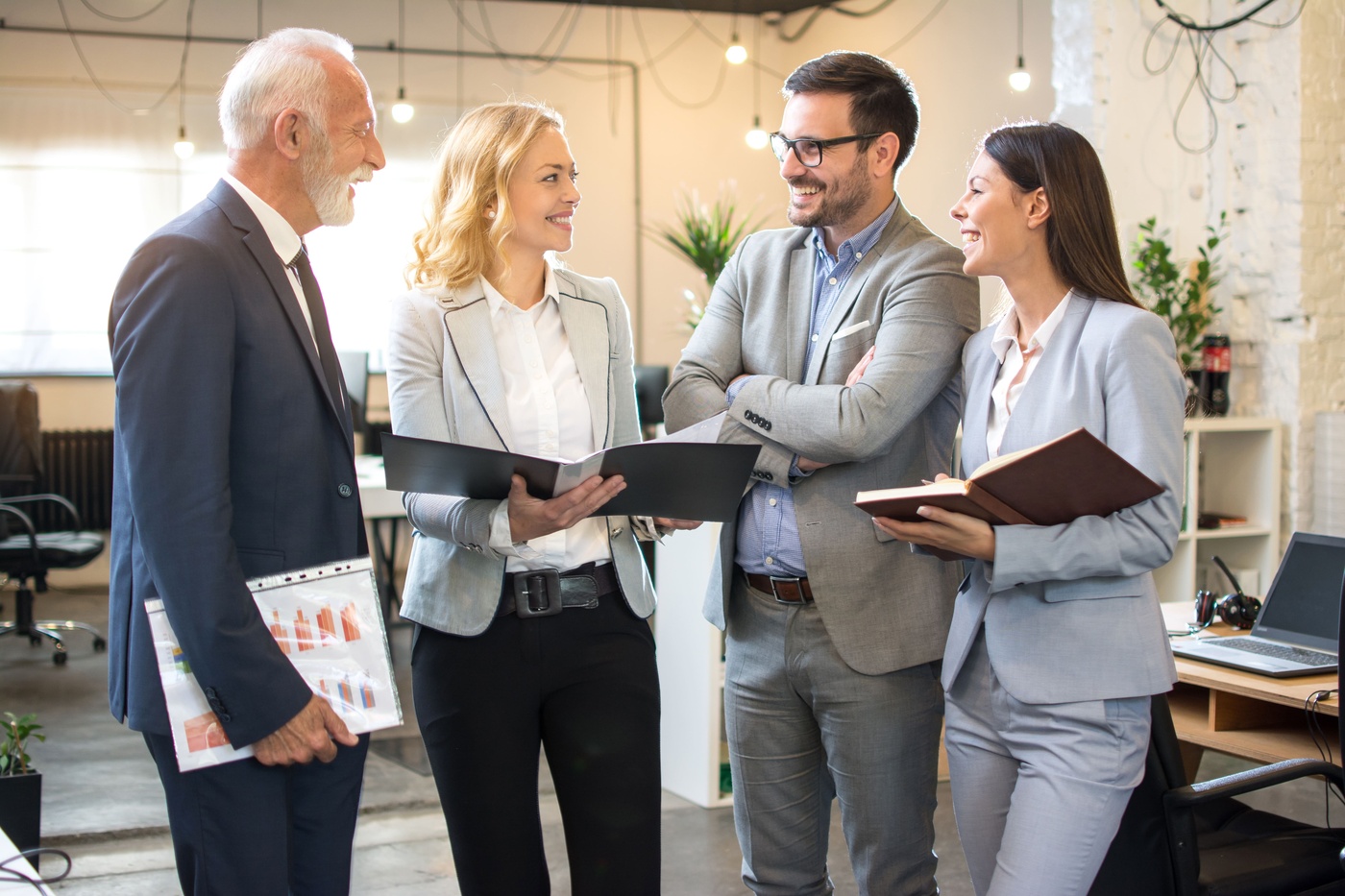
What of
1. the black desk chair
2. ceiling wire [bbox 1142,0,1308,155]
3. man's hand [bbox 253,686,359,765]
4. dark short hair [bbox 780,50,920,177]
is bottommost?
the black desk chair

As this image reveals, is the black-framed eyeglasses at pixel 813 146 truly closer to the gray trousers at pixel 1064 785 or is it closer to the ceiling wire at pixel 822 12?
the gray trousers at pixel 1064 785

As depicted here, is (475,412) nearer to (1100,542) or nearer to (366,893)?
(1100,542)

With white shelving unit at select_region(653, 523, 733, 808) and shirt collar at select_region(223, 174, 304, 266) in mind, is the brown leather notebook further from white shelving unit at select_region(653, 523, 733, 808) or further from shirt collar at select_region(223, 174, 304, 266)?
white shelving unit at select_region(653, 523, 733, 808)

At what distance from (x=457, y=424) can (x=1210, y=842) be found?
59.2 inches

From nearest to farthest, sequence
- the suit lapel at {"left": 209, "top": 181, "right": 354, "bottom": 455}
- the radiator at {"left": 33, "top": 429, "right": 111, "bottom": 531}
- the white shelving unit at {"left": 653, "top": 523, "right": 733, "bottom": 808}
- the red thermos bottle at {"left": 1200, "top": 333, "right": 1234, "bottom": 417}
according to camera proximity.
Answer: the suit lapel at {"left": 209, "top": 181, "right": 354, "bottom": 455} → the white shelving unit at {"left": 653, "top": 523, "right": 733, "bottom": 808} → the red thermos bottle at {"left": 1200, "top": 333, "right": 1234, "bottom": 417} → the radiator at {"left": 33, "top": 429, "right": 111, "bottom": 531}

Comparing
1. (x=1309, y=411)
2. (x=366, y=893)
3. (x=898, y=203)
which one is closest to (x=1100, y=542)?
(x=898, y=203)

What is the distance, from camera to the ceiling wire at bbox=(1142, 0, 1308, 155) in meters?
5.16

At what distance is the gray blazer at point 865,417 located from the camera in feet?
6.03

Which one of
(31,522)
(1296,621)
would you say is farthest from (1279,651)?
(31,522)

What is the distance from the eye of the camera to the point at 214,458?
1384 mm

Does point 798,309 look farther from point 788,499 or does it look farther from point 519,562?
point 519,562

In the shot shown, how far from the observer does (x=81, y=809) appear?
142 inches

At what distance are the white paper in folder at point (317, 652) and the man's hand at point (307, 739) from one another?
2 centimetres

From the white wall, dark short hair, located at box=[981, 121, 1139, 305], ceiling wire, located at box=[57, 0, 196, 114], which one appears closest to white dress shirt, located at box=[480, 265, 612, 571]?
dark short hair, located at box=[981, 121, 1139, 305]
